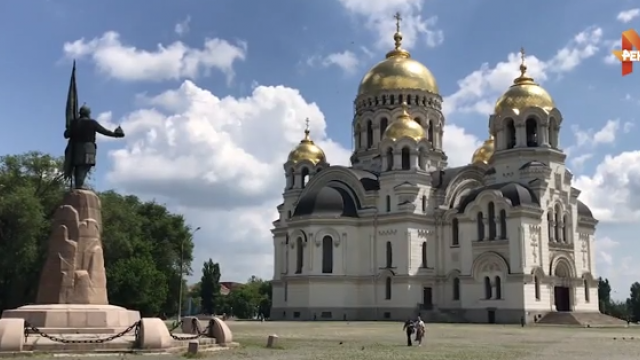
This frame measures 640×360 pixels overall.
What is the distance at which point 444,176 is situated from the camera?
61.7 metres

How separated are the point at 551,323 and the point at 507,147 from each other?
13.9 meters

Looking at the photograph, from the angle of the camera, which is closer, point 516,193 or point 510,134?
point 516,193

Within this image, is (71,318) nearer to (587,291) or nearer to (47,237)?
(47,237)

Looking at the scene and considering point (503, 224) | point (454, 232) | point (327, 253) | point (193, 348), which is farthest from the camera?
point (327, 253)

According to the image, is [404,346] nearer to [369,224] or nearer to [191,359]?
[191,359]

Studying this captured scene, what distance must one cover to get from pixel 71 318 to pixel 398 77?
1937 inches

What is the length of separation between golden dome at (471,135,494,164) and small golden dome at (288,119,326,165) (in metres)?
13.9

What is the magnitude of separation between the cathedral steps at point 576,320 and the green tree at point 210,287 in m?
52.6

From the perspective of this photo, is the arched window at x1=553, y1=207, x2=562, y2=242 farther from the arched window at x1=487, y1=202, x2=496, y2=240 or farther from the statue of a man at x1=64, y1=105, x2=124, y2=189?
the statue of a man at x1=64, y1=105, x2=124, y2=189

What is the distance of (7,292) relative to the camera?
130 feet

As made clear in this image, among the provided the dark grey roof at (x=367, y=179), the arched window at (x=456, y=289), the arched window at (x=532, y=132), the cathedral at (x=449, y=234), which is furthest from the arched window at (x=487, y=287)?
the dark grey roof at (x=367, y=179)

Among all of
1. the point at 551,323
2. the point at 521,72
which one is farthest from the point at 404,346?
the point at 521,72

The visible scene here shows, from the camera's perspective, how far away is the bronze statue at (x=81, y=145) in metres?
22.6

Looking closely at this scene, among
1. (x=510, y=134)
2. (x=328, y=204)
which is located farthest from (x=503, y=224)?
(x=328, y=204)
